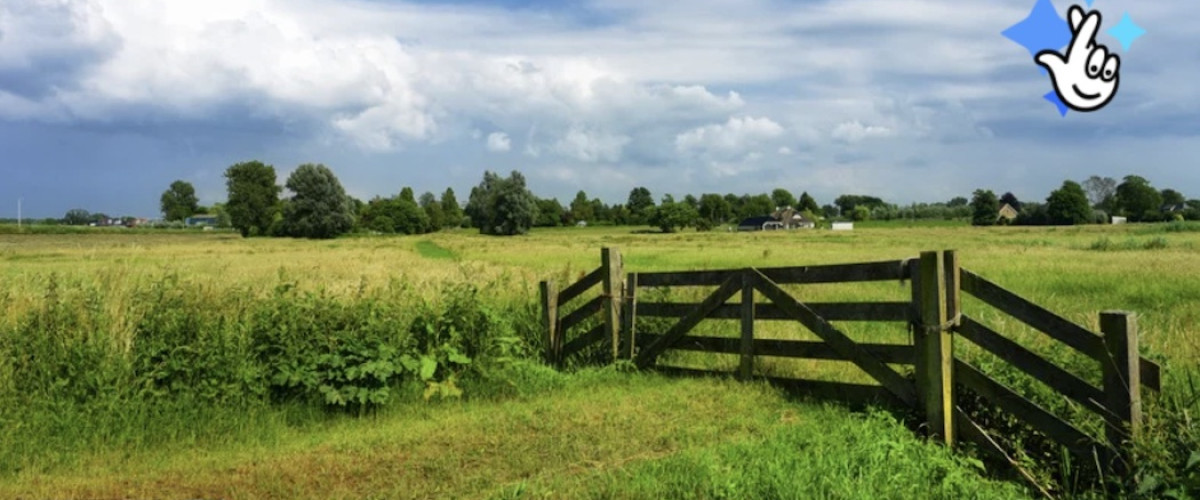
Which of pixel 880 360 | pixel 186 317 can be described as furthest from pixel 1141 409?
pixel 186 317

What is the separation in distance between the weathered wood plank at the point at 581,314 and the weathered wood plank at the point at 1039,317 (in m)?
4.86

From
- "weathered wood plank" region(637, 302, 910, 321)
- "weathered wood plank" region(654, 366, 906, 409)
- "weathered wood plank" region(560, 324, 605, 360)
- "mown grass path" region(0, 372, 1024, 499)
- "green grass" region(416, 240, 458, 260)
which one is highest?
"weathered wood plank" region(637, 302, 910, 321)

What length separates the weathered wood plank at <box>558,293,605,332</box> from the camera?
10.3m

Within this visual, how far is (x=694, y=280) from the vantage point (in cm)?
948

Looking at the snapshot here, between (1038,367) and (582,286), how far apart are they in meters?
5.96

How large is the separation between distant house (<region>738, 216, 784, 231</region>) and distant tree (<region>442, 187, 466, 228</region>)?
5437cm

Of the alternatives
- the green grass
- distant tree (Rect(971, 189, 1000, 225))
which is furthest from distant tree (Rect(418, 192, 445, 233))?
distant tree (Rect(971, 189, 1000, 225))

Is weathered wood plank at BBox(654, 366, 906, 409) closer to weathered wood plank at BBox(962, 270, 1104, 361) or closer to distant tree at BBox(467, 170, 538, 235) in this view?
weathered wood plank at BBox(962, 270, 1104, 361)

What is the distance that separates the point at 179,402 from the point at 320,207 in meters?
99.7

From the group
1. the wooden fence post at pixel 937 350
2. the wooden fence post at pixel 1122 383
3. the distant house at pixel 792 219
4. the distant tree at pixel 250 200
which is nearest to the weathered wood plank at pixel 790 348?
the wooden fence post at pixel 937 350

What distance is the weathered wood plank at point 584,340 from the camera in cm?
1038

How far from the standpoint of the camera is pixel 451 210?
6137 inches

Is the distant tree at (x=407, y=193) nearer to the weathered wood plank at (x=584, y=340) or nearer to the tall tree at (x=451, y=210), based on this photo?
the tall tree at (x=451, y=210)

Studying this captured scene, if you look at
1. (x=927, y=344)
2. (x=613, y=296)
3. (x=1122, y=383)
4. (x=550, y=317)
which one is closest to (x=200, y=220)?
(x=550, y=317)
